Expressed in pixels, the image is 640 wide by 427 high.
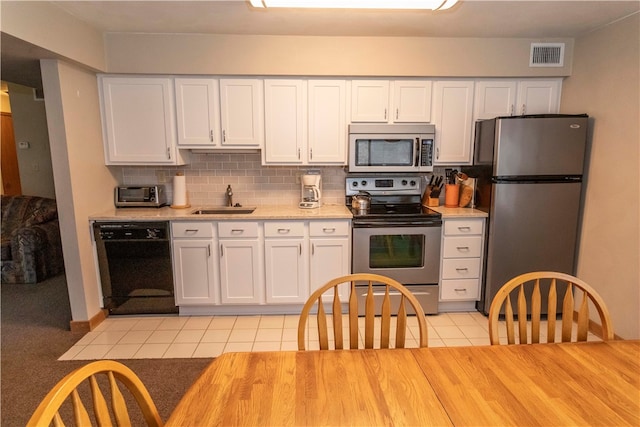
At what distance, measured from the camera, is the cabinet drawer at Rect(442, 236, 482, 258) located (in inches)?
123

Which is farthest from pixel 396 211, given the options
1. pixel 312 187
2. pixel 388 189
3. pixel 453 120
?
pixel 453 120

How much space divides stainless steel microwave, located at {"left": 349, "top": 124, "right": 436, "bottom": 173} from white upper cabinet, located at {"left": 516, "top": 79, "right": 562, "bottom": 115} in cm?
86

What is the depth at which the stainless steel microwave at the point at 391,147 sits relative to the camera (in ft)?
10.5

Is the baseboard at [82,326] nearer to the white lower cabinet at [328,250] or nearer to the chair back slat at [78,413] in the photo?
the white lower cabinet at [328,250]

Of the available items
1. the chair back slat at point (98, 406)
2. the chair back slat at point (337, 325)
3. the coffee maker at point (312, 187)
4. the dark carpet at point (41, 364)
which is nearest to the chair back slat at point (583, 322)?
the chair back slat at point (337, 325)

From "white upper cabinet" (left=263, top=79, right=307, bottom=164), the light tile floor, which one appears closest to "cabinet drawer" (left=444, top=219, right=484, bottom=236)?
the light tile floor

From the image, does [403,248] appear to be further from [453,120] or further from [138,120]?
[138,120]

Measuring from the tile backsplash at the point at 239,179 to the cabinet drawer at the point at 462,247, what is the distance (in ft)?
3.63

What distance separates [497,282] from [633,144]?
4.54 feet

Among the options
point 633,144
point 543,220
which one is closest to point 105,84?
point 543,220

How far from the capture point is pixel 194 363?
2496mm

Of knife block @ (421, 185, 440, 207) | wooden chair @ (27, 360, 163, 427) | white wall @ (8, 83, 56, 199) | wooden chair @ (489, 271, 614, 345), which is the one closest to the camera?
wooden chair @ (27, 360, 163, 427)

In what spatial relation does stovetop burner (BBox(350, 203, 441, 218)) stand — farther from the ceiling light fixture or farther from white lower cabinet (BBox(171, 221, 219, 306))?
the ceiling light fixture

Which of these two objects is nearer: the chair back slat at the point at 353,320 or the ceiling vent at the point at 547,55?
the chair back slat at the point at 353,320
